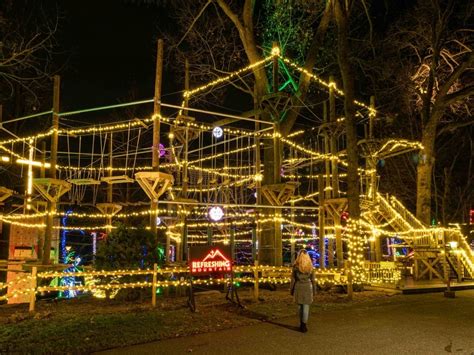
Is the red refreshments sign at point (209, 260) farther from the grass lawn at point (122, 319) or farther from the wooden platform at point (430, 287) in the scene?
the wooden platform at point (430, 287)

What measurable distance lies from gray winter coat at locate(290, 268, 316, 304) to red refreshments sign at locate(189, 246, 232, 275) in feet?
8.93

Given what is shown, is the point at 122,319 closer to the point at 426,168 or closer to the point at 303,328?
the point at 303,328

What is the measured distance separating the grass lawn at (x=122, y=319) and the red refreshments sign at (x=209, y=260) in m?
0.97

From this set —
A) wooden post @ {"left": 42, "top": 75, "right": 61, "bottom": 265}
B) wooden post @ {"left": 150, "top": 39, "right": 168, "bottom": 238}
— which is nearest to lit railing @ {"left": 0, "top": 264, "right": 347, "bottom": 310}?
wooden post @ {"left": 150, "top": 39, "right": 168, "bottom": 238}

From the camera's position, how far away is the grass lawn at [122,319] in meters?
8.12

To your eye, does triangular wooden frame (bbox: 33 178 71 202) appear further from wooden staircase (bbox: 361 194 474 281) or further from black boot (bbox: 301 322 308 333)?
wooden staircase (bbox: 361 194 474 281)

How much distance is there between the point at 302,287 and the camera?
9.33 meters

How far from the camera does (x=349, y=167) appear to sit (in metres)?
16.0

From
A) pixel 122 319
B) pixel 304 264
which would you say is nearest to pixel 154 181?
pixel 122 319

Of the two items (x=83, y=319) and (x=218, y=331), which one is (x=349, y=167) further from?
(x=83, y=319)

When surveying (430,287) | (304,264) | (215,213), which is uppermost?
(215,213)

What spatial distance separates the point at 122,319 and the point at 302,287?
385cm

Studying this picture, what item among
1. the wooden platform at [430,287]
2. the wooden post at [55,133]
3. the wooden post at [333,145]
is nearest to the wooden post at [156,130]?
the wooden post at [55,133]

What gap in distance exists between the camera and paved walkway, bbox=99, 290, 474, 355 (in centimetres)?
779
